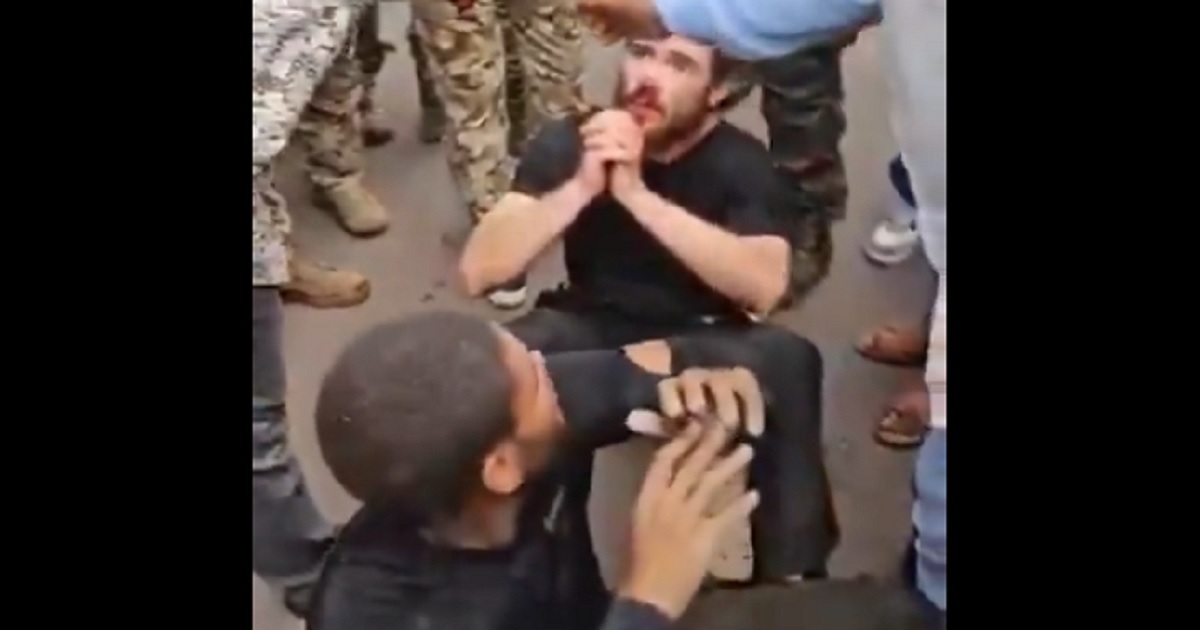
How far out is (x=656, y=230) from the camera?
777 mm

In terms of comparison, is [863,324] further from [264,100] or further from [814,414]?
[264,100]

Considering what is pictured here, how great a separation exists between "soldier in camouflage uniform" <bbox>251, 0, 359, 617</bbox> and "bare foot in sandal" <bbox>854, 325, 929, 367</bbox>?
265 mm

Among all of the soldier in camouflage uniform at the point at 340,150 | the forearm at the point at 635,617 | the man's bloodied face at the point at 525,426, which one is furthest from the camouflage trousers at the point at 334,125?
the forearm at the point at 635,617

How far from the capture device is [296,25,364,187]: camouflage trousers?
2.61 ft

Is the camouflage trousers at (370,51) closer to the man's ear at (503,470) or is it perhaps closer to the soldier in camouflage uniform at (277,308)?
the soldier in camouflage uniform at (277,308)

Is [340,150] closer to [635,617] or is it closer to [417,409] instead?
[417,409]

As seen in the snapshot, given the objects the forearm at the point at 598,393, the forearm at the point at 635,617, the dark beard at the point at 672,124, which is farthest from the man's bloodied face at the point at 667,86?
the forearm at the point at 635,617

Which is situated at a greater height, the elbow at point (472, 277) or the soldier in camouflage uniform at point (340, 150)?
the soldier in camouflage uniform at point (340, 150)

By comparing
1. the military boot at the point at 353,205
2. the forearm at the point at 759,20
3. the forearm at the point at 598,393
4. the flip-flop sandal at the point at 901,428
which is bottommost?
the flip-flop sandal at the point at 901,428

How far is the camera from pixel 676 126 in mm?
779

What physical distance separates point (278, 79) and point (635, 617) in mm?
299

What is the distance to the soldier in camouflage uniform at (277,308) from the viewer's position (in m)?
0.78

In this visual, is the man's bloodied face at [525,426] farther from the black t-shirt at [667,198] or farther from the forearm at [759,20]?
the forearm at [759,20]

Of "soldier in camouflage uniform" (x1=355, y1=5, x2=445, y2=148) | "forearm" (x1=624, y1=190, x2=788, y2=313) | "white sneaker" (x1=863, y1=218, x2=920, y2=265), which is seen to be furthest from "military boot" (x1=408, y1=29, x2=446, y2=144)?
"white sneaker" (x1=863, y1=218, x2=920, y2=265)
